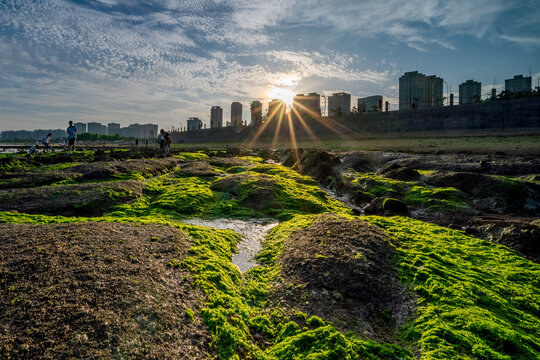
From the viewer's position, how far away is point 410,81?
206 feet

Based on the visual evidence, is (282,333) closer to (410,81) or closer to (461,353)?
(461,353)

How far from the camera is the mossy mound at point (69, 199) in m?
7.02

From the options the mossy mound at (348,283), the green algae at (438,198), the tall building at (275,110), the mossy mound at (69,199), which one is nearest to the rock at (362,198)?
the green algae at (438,198)

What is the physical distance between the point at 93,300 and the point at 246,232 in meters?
4.12

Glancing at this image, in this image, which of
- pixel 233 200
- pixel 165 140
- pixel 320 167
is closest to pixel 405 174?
pixel 320 167

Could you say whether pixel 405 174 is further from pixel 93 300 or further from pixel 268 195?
pixel 93 300

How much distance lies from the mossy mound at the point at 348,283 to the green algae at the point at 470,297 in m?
0.26

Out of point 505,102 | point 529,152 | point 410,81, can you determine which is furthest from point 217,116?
point 529,152

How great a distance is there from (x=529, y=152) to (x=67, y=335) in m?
22.7

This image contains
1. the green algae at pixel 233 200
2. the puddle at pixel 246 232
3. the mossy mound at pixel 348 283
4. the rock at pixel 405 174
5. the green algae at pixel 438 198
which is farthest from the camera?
the rock at pixel 405 174

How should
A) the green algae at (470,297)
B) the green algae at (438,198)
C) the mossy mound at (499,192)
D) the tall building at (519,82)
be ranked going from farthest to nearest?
the tall building at (519,82)
the green algae at (438,198)
the mossy mound at (499,192)
the green algae at (470,297)

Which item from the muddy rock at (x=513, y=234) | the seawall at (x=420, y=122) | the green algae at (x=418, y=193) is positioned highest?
the seawall at (x=420, y=122)

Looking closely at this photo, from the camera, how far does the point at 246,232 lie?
22.1 feet

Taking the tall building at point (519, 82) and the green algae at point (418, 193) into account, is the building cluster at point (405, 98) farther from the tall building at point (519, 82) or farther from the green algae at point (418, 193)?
the green algae at point (418, 193)
